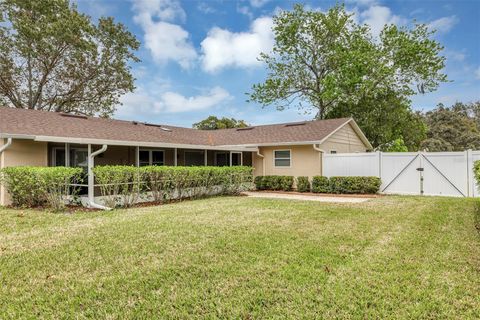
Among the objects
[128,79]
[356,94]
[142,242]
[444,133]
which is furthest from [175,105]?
[444,133]

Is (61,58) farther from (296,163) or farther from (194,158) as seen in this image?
(296,163)

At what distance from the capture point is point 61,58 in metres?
23.6

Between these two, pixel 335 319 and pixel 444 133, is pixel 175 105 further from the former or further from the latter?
pixel 444 133

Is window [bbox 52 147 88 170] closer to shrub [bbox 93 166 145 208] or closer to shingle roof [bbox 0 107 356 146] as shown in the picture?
shingle roof [bbox 0 107 356 146]

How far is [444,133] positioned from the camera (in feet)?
128

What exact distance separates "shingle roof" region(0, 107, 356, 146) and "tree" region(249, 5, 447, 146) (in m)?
7.98

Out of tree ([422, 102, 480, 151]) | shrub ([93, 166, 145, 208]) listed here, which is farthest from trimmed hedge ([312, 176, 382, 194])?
tree ([422, 102, 480, 151])

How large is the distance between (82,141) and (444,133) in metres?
43.1

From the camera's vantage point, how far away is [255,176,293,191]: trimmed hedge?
15836mm

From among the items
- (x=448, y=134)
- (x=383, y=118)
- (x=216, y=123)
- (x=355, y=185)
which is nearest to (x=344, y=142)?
(x=355, y=185)

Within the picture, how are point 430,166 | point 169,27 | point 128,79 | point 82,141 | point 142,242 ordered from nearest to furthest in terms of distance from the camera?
point 142,242 < point 82,141 < point 430,166 < point 169,27 < point 128,79

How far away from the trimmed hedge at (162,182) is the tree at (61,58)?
1721 centimetres

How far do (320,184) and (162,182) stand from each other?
25.5 feet

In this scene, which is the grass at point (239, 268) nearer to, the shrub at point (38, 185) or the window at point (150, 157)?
the shrub at point (38, 185)
